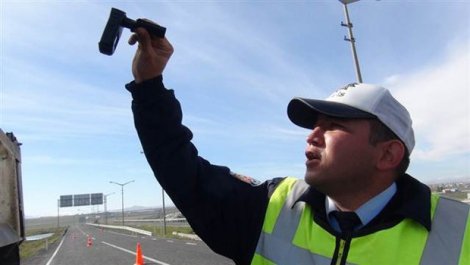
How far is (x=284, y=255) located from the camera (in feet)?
7.25

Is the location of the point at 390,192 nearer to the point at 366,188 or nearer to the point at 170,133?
the point at 366,188

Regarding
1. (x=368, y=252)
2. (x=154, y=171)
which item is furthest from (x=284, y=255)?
(x=154, y=171)

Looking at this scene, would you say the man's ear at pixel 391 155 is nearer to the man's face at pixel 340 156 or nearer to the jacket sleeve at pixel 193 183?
the man's face at pixel 340 156

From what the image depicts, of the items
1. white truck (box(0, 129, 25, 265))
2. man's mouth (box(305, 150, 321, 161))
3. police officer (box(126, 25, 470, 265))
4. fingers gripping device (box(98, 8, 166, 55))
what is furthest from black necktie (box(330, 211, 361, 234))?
white truck (box(0, 129, 25, 265))

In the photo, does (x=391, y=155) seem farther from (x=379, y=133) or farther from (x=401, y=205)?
(x=401, y=205)

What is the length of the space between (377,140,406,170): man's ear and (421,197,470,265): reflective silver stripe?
0.29m

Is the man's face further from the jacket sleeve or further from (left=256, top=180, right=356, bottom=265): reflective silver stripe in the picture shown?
the jacket sleeve

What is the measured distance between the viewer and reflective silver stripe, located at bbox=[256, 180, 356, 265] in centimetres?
217

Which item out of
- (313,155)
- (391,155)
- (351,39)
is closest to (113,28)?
(313,155)

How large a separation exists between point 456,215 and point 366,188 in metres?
0.41

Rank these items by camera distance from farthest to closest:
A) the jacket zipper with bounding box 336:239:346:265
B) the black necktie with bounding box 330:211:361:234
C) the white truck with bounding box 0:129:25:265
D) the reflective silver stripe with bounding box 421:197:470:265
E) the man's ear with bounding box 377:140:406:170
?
the white truck with bounding box 0:129:25:265 < the man's ear with bounding box 377:140:406:170 < the black necktie with bounding box 330:211:361:234 < the jacket zipper with bounding box 336:239:346:265 < the reflective silver stripe with bounding box 421:197:470:265

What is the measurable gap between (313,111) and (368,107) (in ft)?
1.14

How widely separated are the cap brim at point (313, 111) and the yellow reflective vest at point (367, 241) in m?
0.46

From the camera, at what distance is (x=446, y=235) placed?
2041 millimetres
